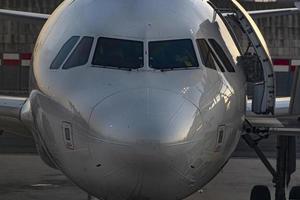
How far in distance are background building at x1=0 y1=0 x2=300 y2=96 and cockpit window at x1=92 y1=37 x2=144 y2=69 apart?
20.2m

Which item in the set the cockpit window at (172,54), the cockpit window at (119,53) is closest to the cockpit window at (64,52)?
the cockpit window at (119,53)

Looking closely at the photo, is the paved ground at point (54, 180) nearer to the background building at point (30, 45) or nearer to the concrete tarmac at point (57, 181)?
the concrete tarmac at point (57, 181)

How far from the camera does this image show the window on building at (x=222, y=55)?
7.48m

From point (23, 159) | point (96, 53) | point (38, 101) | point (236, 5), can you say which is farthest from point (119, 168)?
point (23, 159)

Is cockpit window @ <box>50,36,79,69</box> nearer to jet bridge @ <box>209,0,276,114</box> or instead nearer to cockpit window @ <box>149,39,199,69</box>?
cockpit window @ <box>149,39,199,69</box>

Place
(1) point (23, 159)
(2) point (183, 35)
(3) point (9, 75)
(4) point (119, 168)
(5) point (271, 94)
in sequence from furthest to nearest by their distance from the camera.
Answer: (3) point (9, 75) < (1) point (23, 159) < (5) point (271, 94) < (2) point (183, 35) < (4) point (119, 168)

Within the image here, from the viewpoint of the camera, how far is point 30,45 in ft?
94.8

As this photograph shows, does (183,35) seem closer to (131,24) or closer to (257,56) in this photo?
(131,24)

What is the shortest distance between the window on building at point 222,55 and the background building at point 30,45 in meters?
19.4

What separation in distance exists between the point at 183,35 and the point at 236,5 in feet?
4.80

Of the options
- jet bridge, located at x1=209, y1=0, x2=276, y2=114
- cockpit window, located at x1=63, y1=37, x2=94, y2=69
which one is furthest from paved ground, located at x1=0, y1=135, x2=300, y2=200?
Result: cockpit window, located at x1=63, y1=37, x2=94, y2=69

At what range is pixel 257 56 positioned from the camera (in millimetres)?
8195

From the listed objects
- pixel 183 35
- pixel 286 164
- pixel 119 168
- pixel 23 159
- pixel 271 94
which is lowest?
pixel 23 159

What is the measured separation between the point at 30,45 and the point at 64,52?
2209cm
